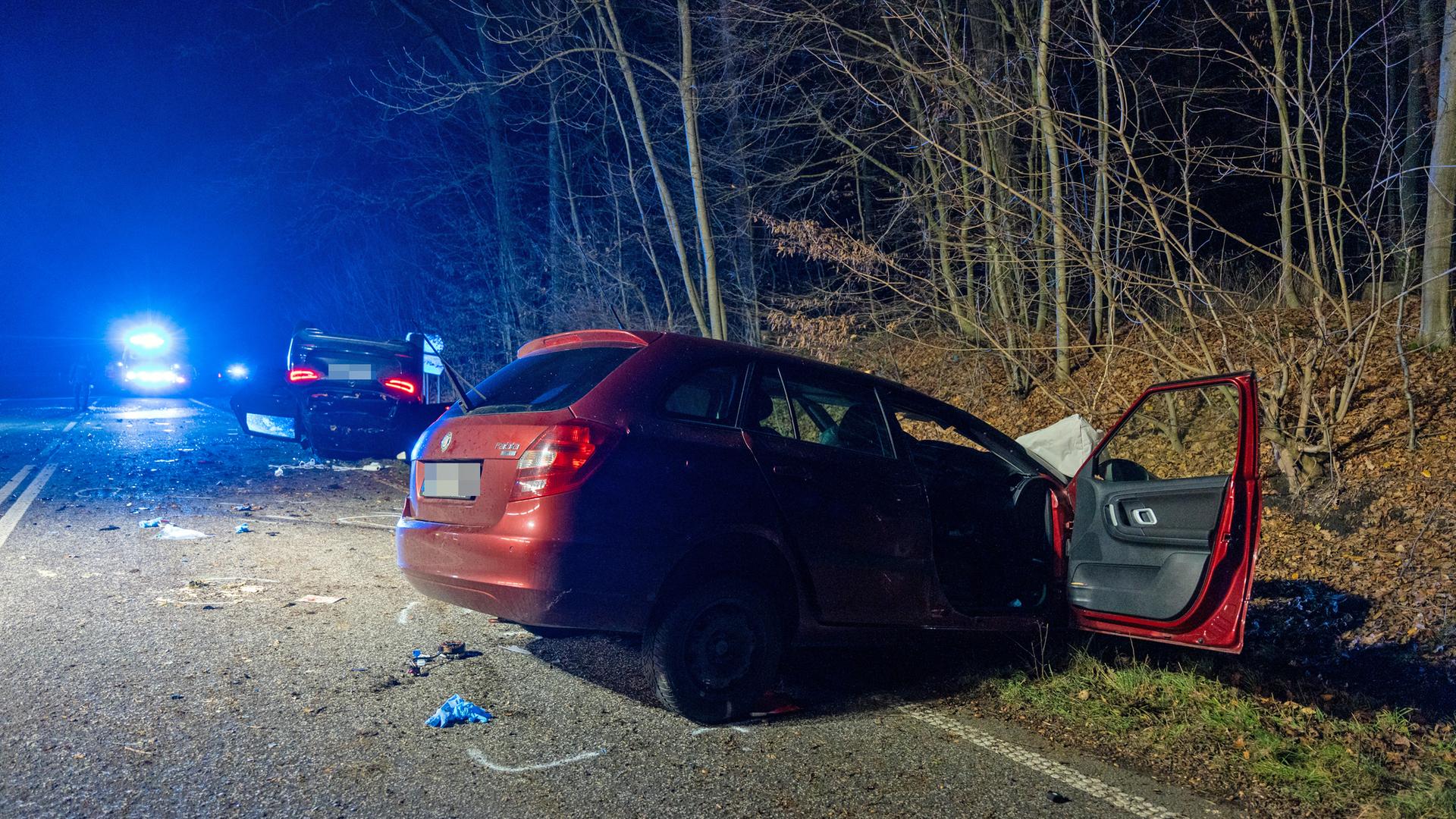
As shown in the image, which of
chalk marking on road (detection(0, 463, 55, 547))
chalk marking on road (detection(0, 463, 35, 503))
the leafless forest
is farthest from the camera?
chalk marking on road (detection(0, 463, 35, 503))

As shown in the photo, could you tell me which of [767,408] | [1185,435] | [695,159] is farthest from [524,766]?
[695,159]

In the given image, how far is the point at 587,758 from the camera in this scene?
3594 millimetres

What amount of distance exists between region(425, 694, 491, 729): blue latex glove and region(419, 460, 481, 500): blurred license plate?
0.89 meters

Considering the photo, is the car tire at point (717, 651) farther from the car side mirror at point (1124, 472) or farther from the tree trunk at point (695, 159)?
the tree trunk at point (695, 159)

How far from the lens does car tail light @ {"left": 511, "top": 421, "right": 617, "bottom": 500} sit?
380 centimetres

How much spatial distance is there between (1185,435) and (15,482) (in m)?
12.6

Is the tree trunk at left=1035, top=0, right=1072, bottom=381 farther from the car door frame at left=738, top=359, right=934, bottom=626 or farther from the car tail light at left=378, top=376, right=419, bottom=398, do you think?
the car tail light at left=378, top=376, right=419, bottom=398

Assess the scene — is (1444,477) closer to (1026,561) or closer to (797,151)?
(1026,561)

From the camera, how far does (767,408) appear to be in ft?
14.4

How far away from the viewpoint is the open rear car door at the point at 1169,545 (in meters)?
4.10

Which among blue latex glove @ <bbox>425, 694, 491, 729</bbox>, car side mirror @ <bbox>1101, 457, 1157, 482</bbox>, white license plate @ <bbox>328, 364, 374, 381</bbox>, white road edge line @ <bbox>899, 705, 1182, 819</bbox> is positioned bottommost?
white road edge line @ <bbox>899, 705, 1182, 819</bbox>

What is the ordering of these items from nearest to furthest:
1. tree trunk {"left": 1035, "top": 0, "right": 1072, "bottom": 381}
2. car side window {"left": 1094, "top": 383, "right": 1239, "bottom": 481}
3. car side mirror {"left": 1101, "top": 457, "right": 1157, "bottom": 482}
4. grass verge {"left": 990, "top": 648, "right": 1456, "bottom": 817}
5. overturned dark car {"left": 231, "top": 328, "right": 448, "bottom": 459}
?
1. grass verge {"left": 990, "top": 648, "right": 1456, "bottom": 817}
2. car side mirror {"left": 1101, "top": 457, "right": 1157, "bottom": 482}
3. tree trunk {"left": 1035, "top": 0, "right": 1072, "bottom": 381}
4. car side window {"left": 1094, "top": 383, "right": 1239, "bottom": 481}
5. overturned dark car {"left": 231, "top": 328, "right": 448, "bottom": 459}

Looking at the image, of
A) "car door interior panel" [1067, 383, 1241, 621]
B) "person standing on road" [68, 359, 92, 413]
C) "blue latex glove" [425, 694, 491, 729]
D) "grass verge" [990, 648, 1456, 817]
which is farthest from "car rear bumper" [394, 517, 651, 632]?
"person standing on road" [68, 359, 92, 413]

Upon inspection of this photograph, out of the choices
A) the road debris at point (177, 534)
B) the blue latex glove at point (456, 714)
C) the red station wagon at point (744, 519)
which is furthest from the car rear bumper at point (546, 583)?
the road debris at point (177, 534)
